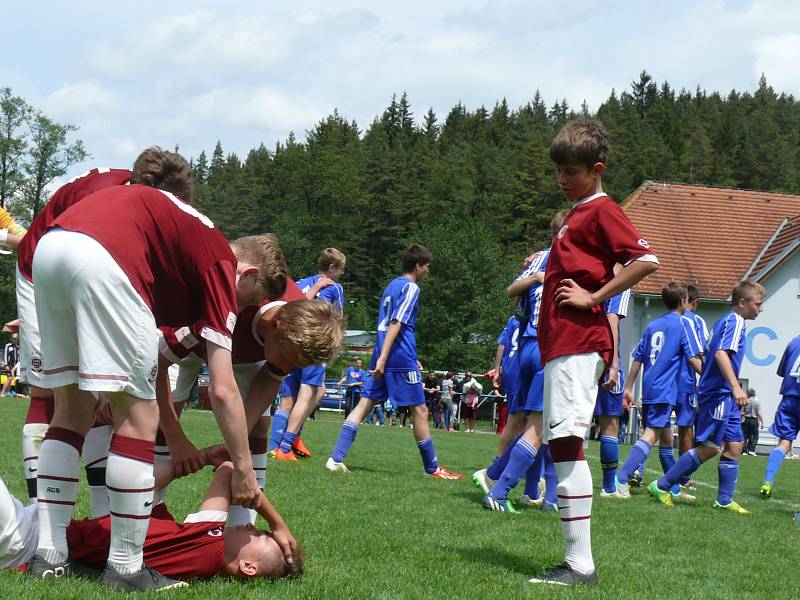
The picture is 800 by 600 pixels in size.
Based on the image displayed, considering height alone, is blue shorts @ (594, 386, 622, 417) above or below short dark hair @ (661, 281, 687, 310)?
below

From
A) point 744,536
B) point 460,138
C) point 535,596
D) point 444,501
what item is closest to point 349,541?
point 535,596

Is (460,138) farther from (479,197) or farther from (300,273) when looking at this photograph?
(300,273)

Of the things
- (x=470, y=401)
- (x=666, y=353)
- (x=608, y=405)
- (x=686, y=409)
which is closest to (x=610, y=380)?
(x=608, y=405)

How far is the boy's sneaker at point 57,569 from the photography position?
390 centimetres

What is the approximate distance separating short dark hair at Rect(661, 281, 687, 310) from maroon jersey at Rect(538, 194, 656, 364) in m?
5.80

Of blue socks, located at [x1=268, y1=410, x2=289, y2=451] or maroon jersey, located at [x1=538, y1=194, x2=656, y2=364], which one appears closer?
maroon jersey, located at [x1=538, y1=194, x2=656, y2=364]

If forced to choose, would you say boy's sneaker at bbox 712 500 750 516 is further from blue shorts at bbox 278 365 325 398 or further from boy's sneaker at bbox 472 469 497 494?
blue shorts at bbox 278 365 325 398

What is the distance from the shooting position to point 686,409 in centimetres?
1127

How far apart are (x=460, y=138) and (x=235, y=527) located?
120598mm

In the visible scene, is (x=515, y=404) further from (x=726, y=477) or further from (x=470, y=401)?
(x=470, y=401)

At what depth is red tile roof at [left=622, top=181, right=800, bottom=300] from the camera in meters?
40.1

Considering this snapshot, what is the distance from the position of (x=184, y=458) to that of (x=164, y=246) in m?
1.11

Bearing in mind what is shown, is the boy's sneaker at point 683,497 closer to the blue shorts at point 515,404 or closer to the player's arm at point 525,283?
the blue shorts at point 515,404

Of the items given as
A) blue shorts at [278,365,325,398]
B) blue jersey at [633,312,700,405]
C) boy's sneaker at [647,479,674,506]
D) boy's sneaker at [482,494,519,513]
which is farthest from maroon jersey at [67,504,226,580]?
blue jersey at [633,312,700,405]
